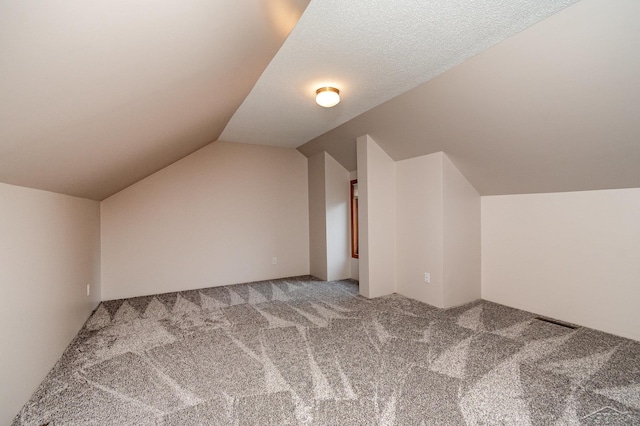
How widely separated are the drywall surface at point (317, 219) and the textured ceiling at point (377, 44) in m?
1.99

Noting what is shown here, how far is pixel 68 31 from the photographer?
89 cm

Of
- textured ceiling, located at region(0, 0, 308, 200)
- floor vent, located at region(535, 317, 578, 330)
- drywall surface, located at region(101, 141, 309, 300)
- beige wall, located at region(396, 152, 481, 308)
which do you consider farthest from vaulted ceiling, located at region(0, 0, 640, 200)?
floor vent, located at region(535, 317, 578, 330)

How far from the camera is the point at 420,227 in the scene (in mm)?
3867

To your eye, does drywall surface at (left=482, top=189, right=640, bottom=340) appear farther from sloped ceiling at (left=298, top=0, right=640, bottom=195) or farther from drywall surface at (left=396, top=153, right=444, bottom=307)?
drywall surface at (left=396, top=153, right=444, bottom=307)

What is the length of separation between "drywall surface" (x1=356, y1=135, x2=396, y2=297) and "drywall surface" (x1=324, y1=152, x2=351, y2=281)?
0.99 metres

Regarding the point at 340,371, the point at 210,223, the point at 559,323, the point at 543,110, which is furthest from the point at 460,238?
the point at 210,223

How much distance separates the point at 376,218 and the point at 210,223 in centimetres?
272

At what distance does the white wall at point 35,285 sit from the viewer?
1688 millimetres

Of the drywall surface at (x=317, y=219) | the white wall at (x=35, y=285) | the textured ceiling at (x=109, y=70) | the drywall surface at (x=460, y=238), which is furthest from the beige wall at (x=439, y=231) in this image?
the white wall at (x=35, y=285)

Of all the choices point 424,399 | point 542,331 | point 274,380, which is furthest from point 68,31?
point 542,331

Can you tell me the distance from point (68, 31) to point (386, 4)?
152cm

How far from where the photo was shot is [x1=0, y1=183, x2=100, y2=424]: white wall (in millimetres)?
1688

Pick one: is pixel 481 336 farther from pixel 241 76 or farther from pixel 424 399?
pixel 241 76

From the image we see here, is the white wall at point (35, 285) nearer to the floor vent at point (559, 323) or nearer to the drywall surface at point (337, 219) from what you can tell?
the drywall surface at point (337, 219)
